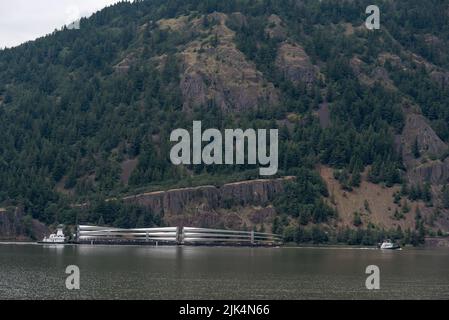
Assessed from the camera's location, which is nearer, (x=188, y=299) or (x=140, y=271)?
(x=188, y=299)

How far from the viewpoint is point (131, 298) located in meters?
147

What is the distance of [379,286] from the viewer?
169 metres

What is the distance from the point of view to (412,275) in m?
194
